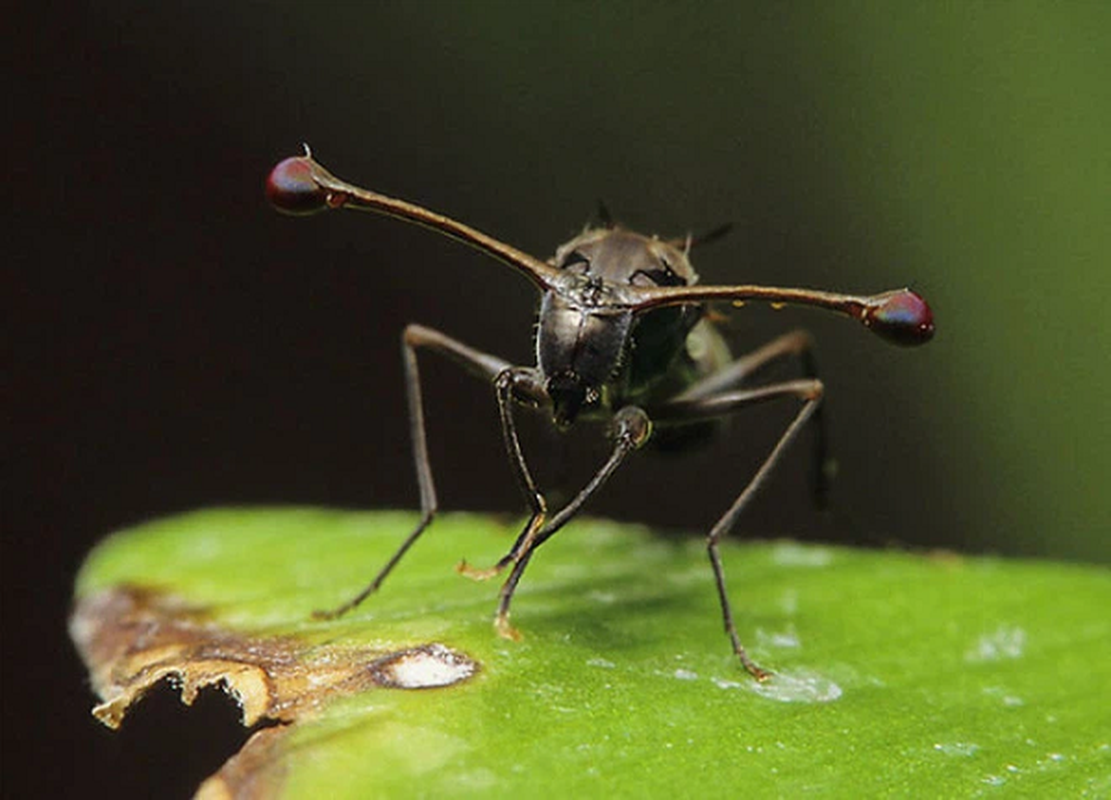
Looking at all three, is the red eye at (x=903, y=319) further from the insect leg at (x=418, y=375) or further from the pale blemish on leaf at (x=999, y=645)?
the insect leg at (x=418, y=375)

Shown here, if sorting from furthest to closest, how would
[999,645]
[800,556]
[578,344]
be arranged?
[800,556] → [999,645] → [578,344]

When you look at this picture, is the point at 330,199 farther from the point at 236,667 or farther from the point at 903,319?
the point at 903,319

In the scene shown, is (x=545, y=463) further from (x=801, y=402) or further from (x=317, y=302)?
(x=317, y=302)

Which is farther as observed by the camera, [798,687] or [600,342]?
[600,342]

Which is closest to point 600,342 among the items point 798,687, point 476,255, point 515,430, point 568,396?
point 568,396

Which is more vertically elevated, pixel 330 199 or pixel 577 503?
pixel 330 199

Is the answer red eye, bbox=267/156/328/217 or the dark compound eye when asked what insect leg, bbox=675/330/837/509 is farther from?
red eye, bbox=267/156/328/217

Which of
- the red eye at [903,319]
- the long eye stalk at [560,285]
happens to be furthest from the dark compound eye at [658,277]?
the red eye at [903,319]
